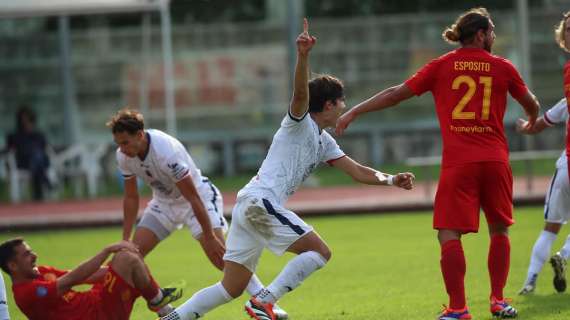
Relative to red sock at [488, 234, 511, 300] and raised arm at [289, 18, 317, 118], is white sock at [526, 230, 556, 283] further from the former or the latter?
raised arm at [289, 18, 317, 118]

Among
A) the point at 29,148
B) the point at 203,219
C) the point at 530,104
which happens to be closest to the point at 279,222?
the point at 203,219

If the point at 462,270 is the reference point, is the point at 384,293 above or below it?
Result: below

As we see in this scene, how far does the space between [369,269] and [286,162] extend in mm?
4753

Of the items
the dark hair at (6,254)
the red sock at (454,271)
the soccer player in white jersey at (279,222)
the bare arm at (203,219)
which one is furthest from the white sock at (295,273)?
the dark hair at (6,254)

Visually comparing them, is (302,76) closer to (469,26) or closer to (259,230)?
(259,230)

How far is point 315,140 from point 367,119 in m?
22.7

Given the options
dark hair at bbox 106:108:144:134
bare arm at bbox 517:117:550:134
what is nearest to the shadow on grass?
bare arm at bbox 517:117:550:134

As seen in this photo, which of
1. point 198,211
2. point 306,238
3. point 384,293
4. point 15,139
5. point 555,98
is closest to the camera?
point 306,238

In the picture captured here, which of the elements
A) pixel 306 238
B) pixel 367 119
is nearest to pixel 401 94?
pixel 306 238

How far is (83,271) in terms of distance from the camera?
7.64 m

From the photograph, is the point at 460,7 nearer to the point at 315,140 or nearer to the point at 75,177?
the point at 75,177

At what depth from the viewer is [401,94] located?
27.0 feet

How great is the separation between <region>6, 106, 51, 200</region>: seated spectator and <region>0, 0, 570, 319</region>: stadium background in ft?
14.8

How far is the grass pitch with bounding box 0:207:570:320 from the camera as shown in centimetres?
923
